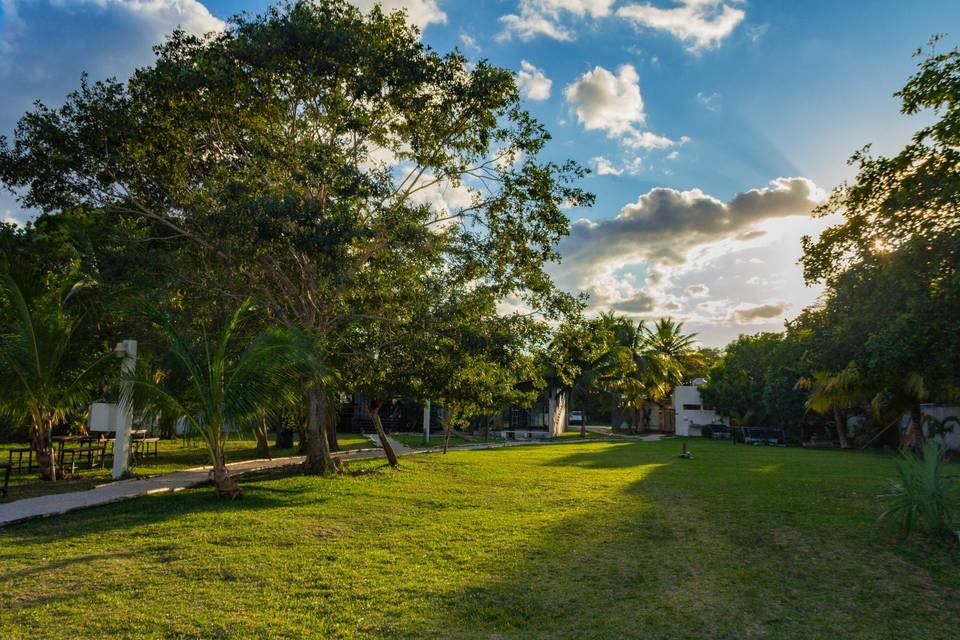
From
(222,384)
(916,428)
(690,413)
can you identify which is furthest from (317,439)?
(690,413)

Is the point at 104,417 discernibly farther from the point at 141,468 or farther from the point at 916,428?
the point at 916,428

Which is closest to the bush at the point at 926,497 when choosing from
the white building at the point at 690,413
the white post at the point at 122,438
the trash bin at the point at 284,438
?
the white post at the point at 122,438

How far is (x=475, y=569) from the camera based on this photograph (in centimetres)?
718

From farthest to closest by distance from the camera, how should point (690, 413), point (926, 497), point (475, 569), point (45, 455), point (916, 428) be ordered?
point (690, 413), point (916, 428), point (45, 455), point (926, 497), point (475, 569)

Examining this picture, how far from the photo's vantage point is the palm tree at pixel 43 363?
40.9 feet

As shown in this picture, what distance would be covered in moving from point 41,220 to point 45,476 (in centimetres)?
720

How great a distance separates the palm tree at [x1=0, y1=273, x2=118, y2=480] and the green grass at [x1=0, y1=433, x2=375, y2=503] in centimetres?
63

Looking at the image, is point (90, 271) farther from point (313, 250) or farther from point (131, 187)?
point (313, 250)

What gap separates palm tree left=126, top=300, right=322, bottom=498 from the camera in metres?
10.8

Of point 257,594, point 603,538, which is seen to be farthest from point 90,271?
point 603,538

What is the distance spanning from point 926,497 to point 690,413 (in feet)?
123

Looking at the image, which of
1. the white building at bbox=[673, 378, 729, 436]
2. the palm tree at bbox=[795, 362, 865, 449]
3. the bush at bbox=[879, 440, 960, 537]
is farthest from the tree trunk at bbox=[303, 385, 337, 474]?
the white building at bbox=[673, 378, 729, 436]

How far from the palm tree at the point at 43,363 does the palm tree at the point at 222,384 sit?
3.42 meters

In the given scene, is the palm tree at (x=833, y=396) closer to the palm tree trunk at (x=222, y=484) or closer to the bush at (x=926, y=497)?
the bush at (x=926, y=497)
